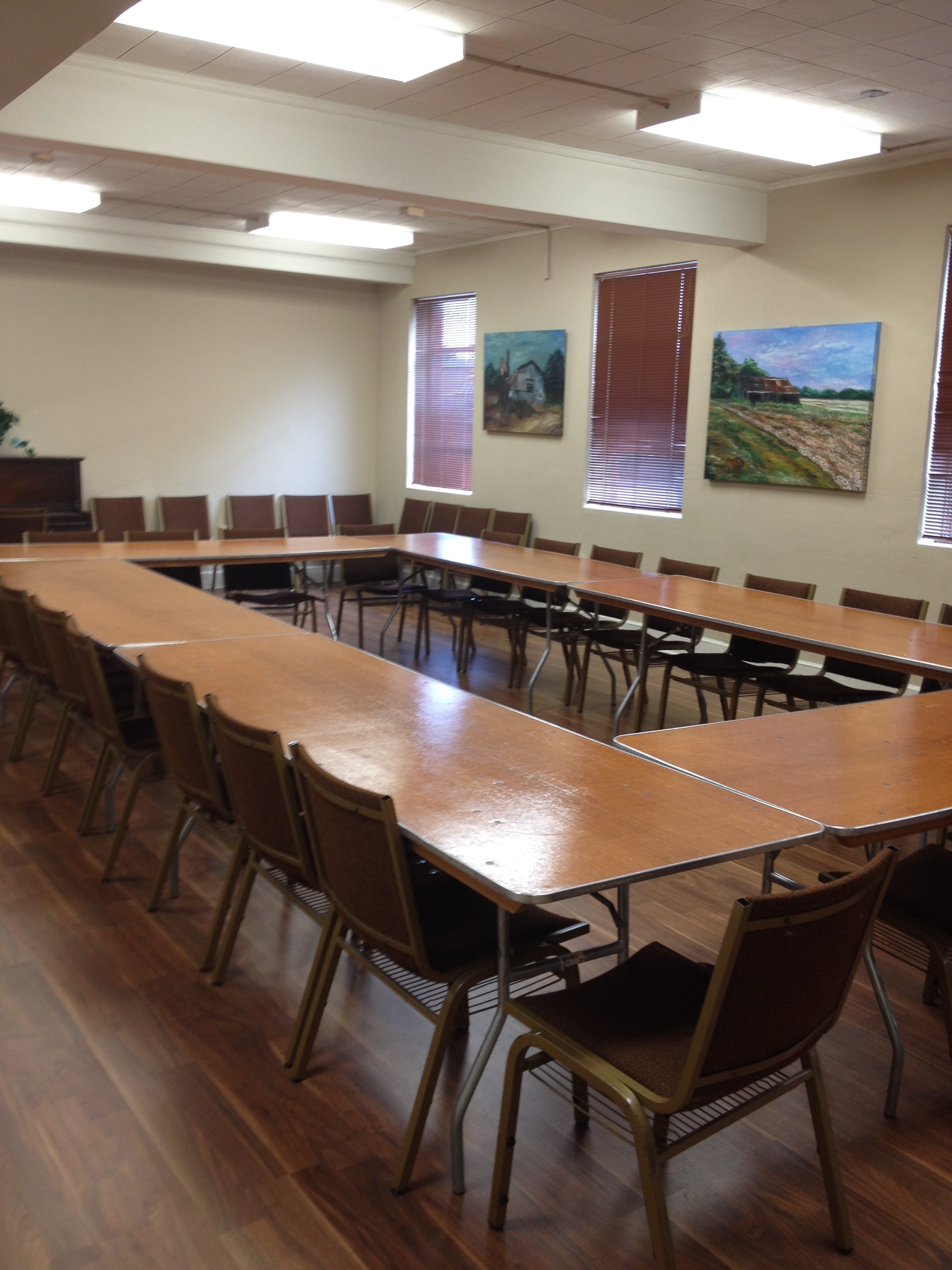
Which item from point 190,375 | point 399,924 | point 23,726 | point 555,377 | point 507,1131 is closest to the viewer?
point 507,1131

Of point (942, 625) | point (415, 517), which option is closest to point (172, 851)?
point (942, 625)

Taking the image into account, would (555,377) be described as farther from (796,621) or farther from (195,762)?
(195,762)

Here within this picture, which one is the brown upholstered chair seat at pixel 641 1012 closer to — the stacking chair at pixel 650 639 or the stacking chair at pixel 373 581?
the stacking chair at pixel 650 639

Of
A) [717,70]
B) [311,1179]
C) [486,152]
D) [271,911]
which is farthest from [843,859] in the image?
[486,152]

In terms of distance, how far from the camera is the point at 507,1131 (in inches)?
81.8

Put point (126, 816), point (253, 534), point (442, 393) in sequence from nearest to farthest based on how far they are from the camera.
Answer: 1. point (126, 816)
2. point (253, 534)
3. point (442, 393)

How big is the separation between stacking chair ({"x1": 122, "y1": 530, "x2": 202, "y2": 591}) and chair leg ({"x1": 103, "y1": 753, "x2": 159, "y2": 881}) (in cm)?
328

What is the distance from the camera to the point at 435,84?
517cm

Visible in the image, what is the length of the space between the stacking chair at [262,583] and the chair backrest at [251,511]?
290 centimetres

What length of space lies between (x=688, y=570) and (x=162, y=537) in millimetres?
3368

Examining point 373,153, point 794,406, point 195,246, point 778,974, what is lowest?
point 778,974

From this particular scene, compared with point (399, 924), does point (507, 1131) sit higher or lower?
lower

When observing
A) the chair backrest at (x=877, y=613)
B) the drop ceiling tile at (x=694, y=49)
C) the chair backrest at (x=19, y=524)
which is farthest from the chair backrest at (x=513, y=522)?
the drop ceiling tile at (x=694, y=49)

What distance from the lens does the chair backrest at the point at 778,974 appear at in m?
1.75
